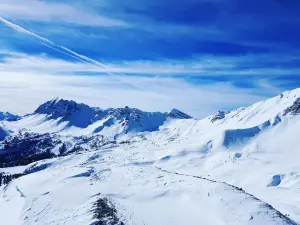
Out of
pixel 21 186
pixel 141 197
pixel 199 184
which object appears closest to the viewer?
pixel 141 197

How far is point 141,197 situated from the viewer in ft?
255

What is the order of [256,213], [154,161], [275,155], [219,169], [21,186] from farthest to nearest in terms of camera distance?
1. [154,161]
2. [275,155]
3. [219,169]
4. [21,186]
5. [256,213]

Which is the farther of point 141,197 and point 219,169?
point 219,169

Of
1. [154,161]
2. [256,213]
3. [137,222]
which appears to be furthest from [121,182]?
[154,161]

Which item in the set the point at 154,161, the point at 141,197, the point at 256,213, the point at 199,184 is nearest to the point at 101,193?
the point at 141,197

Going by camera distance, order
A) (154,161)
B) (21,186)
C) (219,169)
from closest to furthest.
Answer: (21,186)
(219,169)
(154,161)

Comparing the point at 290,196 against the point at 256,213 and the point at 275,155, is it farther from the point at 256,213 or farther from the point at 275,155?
the point at 275,155

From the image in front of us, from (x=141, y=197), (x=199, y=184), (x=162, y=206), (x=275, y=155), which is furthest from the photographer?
(x=275, y=155)

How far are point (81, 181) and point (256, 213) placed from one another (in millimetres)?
53074

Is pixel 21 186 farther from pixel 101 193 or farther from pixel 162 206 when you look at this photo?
pixel 162 206

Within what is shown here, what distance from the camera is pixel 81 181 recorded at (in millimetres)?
100438

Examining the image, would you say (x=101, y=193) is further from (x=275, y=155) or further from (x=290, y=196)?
(x=275, y=155)

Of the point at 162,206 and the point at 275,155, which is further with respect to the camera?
the point at 275,155

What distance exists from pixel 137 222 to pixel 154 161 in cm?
12571
